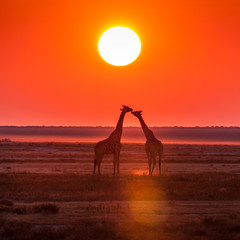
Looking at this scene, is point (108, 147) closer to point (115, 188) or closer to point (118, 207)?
point (115, 188)

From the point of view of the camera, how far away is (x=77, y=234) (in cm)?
1393

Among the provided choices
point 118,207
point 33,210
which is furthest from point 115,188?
point 33,210

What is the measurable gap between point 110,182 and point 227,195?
244 inches

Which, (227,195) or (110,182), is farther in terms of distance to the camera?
(110,182)

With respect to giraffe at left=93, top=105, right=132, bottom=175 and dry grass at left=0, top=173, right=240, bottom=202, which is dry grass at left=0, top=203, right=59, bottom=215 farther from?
giraffe at left=93, top=105, right=132, bottom=175

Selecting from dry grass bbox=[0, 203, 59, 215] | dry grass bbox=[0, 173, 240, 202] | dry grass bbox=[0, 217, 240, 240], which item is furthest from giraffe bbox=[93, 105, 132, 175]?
dry grass bbox=[0, 217, 240, 240]

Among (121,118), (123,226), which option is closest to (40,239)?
(123,226)

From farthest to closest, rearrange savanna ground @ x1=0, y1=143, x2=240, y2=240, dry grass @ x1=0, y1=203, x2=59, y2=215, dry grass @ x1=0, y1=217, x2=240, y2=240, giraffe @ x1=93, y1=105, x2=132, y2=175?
1. giraffe @ x1=93, y1=105, x2=132, y2=175
2. dry grass @ x1=0, y1=203, x2=59, y2=215
3. savanna ground @ x1=0, y1=143, x2=240, y2=240
4. dry grass @ x1=0, y1=217, x2=240, y2=240

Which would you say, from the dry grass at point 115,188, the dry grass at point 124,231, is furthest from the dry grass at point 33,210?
the dry grass at point 115,188

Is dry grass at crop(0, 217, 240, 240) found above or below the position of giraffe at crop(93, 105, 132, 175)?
below

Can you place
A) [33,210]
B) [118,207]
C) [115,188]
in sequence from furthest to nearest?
[115,188] < [118,207] < [33,210]

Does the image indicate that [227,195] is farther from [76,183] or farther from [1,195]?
[1,195]

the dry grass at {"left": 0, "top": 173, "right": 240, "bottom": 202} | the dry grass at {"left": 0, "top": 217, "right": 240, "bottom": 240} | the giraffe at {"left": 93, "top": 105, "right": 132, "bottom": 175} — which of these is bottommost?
the dry grass at {"left": 0, "top": 217, "right": 240, "bottom": 240}

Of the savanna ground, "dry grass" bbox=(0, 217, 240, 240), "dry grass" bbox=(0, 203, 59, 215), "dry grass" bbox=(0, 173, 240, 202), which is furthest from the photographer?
"dry grass" bbox=(0, 173, 240, 202)
